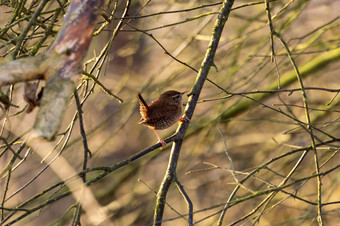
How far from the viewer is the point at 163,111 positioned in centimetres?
432

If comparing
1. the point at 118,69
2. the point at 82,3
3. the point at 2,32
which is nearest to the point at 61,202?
the point at 118,69

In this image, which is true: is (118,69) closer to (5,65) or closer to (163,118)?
(163,118)

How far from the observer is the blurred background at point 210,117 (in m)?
3.37

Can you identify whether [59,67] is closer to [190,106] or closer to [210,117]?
[190,106]

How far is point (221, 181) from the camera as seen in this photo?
343 inches

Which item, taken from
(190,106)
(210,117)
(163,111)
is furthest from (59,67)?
(210,117)

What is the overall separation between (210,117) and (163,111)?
1.12 meters

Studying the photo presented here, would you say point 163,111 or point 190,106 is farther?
point 163,111

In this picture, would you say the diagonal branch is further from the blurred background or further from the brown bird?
the brown bird

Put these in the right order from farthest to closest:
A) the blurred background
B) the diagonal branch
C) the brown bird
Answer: the brown bird
the blurred background
the diagonal branch

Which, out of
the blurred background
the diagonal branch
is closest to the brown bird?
the blurred background

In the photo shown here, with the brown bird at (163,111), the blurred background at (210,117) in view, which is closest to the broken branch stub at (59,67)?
the blurred background at (210,117)

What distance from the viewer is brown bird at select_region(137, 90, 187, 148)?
14.1 ft

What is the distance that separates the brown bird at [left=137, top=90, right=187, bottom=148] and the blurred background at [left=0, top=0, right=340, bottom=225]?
38 centimetres
